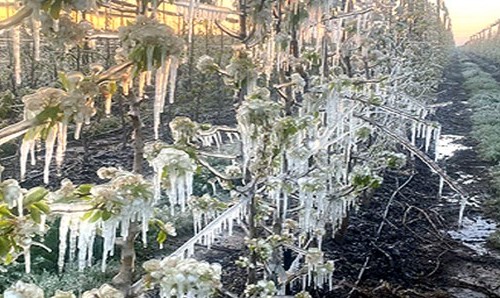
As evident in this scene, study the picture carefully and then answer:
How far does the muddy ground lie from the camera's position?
5.04m

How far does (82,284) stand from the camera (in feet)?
14.6

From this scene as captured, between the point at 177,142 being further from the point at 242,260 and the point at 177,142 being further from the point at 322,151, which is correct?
the point at 322,151

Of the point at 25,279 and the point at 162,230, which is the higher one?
the point at 162,230

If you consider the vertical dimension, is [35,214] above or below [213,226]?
above

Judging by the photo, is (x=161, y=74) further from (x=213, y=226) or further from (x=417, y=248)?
(x=417, y=248)

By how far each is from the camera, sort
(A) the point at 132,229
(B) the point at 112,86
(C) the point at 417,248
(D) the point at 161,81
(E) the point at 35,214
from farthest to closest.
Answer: (C) the point at 417,248, (A) the point at 132,229, (B) the point at 112,86, (D) the point at 161,81, (E) the point at 35,214

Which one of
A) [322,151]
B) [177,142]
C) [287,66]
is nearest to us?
[177,142]

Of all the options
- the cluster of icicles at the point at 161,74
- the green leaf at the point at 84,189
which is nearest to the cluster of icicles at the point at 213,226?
the green leaf at the point at 84,189

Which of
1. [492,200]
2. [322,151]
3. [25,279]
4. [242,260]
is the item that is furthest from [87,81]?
[492,200]

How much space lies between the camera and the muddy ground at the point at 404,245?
5044mm

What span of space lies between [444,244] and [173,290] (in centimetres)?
517

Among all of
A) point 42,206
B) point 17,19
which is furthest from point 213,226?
point 17,19

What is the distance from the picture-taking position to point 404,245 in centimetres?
607

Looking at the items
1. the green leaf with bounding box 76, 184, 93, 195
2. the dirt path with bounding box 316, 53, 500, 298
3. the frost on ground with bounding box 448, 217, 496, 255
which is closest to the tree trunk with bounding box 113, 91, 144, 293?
the green leaf with bounding box 76, 184, 93, 195
